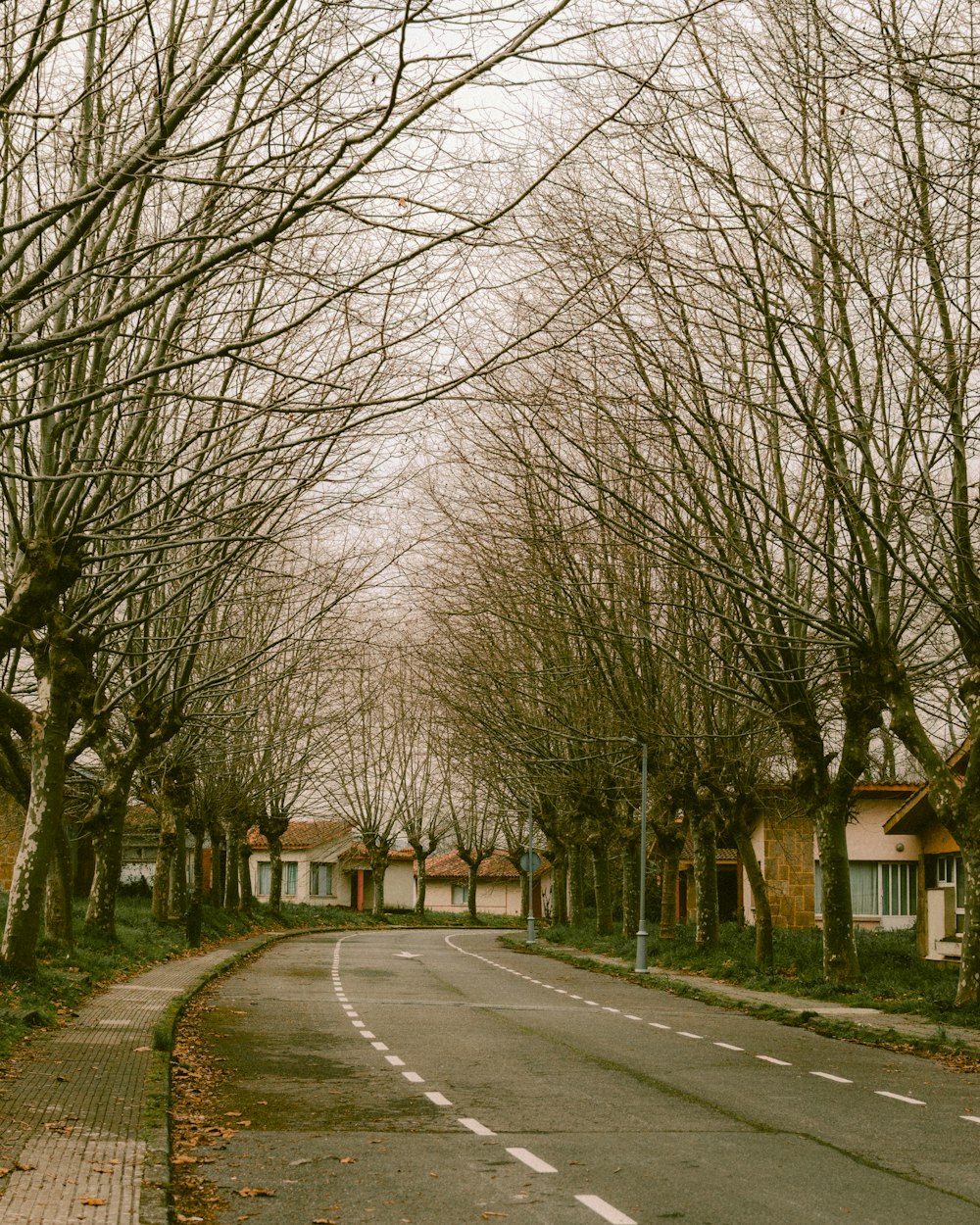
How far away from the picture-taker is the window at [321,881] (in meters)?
93.8

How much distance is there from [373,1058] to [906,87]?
10513mm

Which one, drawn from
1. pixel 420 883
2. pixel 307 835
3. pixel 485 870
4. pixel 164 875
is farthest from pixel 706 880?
pixel 485 870

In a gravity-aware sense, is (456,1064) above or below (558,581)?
below

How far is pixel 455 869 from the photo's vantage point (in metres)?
99.1

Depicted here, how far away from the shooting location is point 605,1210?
26.1 feet

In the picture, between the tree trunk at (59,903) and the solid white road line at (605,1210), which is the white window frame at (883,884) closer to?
the tree trunk at (59,903)

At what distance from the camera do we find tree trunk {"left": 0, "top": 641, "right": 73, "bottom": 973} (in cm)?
1786

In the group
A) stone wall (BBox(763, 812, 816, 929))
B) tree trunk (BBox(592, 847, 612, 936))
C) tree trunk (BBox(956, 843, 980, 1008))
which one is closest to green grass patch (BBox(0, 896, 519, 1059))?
tree trunk (BBox(956, 843, 980, 1008))

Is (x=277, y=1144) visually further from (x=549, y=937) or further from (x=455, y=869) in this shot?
(x=455, y=869)

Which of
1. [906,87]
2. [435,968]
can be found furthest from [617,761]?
[906,87]

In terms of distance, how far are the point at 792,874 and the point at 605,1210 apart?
4219cm

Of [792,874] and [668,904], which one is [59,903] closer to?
[668,904]

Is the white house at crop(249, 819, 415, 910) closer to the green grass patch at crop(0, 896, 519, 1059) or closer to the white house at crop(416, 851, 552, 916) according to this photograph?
the white house at crop(416, 851, 552, 916)

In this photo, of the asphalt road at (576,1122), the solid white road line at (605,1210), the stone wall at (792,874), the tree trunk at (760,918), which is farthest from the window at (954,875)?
the solid white road line at (605,1210)
